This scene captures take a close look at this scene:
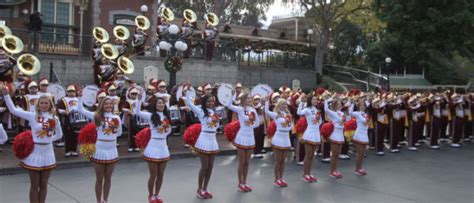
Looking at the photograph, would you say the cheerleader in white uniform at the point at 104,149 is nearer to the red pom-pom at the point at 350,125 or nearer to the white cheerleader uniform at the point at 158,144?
the white cheerleader uniform at the point at 158,144

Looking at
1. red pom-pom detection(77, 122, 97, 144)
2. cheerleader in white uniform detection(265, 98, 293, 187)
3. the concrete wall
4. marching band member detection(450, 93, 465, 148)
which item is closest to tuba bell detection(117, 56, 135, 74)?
the concrete wall

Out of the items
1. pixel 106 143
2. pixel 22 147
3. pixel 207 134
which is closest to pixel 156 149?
pixel 106 143

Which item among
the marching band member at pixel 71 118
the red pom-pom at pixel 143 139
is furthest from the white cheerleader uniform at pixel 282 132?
the marching band member at pixel 71 118

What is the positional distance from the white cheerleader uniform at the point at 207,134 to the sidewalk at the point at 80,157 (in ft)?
12.4

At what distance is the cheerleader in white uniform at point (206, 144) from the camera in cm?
773

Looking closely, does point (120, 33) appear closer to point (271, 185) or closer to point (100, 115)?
point (271, 185)

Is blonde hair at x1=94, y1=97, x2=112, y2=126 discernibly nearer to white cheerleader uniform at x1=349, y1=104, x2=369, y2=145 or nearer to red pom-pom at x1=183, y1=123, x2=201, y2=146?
red pom-pom at x1=183, y1=123, x2=201, y2=146

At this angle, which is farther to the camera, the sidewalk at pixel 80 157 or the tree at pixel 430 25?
the tree at pixel 430 25

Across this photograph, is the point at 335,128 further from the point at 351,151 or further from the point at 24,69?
the point at 24,69

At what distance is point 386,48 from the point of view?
113 feet

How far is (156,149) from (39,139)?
1614 millimetres

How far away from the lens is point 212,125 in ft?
25.8

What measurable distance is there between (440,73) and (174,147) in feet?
85.7

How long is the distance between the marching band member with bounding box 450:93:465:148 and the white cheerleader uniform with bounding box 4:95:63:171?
13.5 metres
